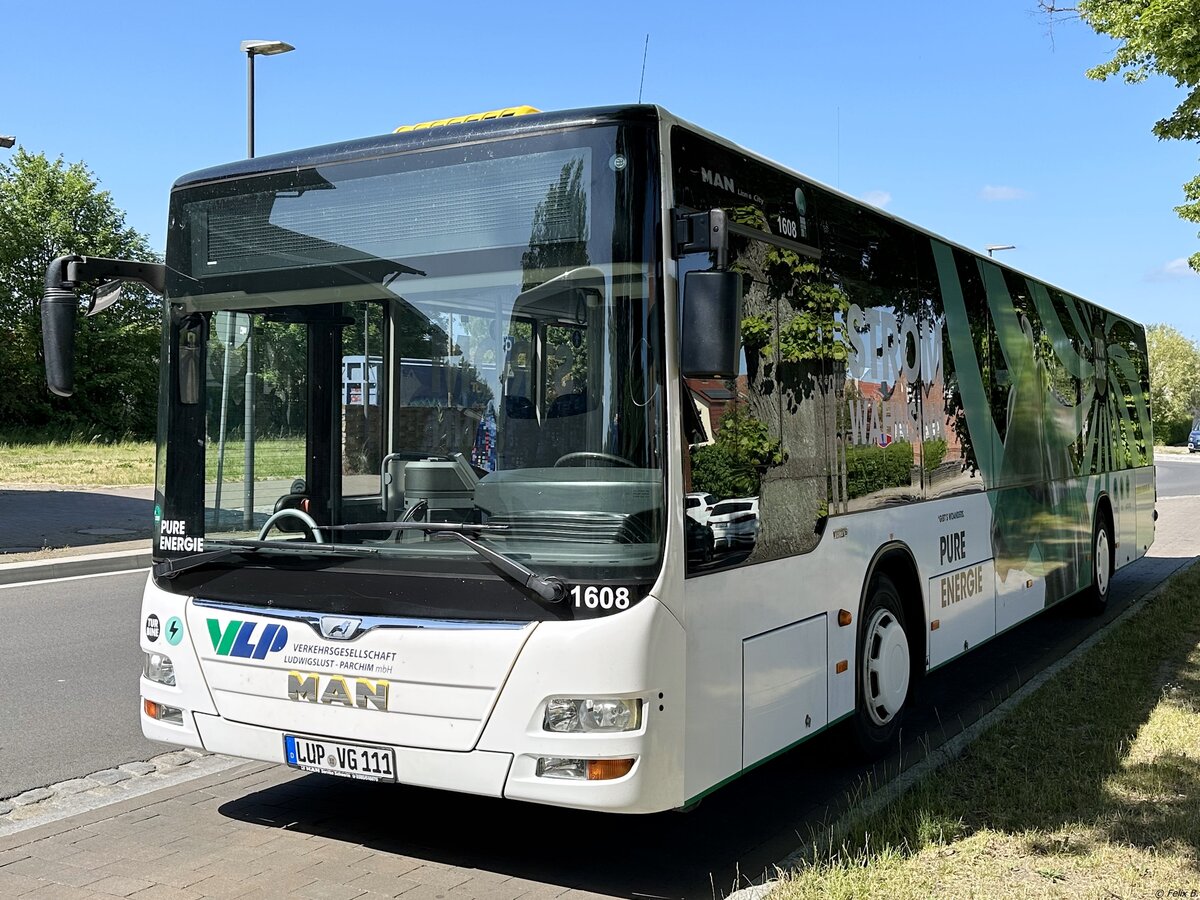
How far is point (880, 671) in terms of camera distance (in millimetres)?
6504

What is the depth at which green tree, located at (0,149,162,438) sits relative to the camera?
5569cm

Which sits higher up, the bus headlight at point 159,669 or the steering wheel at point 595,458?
the steering wheel at point 595,458

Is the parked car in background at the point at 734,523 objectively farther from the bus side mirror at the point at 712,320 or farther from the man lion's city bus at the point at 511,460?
the bus side mirror at the point at 712,320

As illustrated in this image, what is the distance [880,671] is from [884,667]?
5 centimetres

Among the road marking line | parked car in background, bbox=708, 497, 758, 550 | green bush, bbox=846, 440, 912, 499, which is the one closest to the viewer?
parked car in background, bbox=708, 497, 758, 550

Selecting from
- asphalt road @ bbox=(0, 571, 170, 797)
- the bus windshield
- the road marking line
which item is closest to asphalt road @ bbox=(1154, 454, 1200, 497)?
the road marking line

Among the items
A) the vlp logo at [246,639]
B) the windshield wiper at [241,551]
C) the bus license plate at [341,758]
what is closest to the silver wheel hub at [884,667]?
the bus license plate at [341,758]

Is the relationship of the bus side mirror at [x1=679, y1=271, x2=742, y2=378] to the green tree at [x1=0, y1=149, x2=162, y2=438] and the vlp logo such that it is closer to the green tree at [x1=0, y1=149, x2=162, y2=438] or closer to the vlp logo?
the vlp logo

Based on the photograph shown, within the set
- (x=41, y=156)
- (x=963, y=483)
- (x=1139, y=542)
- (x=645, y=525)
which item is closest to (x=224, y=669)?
(x=645, y=525)

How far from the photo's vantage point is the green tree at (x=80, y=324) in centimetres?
5569

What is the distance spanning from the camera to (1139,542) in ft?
43.9

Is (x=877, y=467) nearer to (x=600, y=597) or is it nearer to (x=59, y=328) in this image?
(x=600, y=597)

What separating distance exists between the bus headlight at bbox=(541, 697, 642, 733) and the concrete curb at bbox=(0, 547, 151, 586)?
11033mm

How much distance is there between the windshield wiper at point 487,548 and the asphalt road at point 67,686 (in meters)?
2.65
